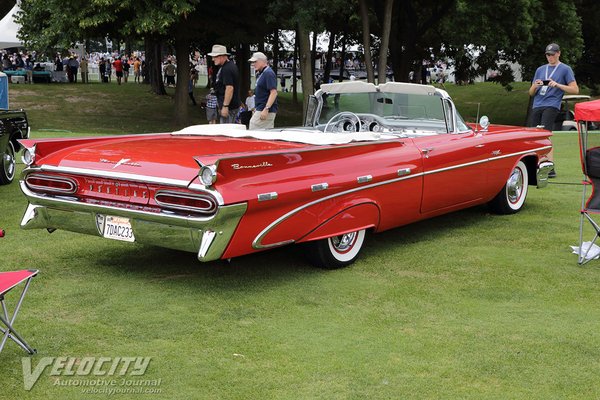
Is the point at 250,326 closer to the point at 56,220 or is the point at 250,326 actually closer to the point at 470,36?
the point at 56,220

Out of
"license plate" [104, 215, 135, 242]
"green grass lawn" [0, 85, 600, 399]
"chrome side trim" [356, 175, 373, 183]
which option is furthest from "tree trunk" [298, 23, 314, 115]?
"license plate" [104, 215, 135, 242]

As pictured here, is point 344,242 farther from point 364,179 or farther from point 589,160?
point 589,160

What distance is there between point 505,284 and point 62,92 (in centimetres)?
3239

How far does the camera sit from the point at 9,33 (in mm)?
31172

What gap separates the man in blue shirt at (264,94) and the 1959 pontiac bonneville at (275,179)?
2.70 m

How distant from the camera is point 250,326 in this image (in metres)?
4.90

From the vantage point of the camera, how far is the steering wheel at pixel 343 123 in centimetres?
789

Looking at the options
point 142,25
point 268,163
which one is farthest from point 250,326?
point 142,25

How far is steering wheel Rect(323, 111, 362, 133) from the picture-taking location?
7891 mm

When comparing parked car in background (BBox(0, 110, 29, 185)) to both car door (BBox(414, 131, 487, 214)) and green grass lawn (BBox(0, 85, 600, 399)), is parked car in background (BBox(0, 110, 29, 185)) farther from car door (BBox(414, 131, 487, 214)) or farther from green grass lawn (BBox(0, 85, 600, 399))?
car door (BBox(414, 131, 487, 214))

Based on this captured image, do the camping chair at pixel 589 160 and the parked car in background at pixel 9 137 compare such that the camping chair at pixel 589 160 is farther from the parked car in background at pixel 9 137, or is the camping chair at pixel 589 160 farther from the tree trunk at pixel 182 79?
the tree trunk at pixel 182 79

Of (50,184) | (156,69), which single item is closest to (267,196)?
(50,184)

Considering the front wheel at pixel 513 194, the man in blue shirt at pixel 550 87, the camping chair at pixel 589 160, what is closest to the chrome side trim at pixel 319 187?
the camping chair at pixel 589 160

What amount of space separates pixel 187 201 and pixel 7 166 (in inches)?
221
